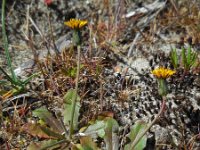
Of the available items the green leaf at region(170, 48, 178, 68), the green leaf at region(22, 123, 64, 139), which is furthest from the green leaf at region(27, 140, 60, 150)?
the green leaf at region(170, 48, 178, 68)

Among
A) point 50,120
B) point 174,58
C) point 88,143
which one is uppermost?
point 174,58

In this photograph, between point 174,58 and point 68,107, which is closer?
point 68,107

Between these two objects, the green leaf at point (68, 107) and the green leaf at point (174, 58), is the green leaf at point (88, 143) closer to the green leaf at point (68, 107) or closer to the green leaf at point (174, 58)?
the green leaf at point (68, 107)

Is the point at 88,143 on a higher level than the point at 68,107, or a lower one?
lower

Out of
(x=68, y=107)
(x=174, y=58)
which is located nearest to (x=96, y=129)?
(x=68, y=107)

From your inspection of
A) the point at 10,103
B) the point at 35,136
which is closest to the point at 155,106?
the point at 35,136

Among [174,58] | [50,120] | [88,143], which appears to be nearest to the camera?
[88,143]

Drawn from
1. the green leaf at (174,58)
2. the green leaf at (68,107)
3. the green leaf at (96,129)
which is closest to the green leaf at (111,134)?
the green leaf at (96,129)

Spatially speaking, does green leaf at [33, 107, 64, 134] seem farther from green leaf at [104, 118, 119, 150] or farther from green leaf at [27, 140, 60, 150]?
green leaf at [104, 118, 119, 150]

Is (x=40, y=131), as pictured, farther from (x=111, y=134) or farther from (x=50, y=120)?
(x=111, y=134)
